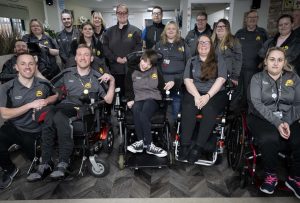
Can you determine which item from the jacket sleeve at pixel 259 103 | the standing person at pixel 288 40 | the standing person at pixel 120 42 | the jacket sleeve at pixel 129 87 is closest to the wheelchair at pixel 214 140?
the jacket sleeve at pixel 259 103

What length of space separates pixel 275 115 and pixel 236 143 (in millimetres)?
464

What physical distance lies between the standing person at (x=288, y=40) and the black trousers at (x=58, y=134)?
260cm

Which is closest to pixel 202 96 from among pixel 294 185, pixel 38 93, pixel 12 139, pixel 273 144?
pixel 273 144

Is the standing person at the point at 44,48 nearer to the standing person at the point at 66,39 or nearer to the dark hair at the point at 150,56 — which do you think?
the standing person at the point at 66,39

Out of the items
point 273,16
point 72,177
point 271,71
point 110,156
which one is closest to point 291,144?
point 271,71

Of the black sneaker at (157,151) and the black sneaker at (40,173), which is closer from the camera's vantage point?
the black sneaker at (40,173)

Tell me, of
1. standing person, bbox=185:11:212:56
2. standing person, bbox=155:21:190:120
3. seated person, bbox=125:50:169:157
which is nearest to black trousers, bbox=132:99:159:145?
seated person, bbox=125:50:169:157

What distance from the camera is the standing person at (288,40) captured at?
2.81 m

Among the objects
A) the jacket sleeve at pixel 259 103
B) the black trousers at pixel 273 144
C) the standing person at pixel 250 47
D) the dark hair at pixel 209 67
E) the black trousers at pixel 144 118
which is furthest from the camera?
the standing person at pixel 250 47

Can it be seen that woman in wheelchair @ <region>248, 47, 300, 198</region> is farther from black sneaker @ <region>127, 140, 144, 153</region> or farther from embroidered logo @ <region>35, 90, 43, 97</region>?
embroidered logo @ <region>35, 90, 43, 97</region>

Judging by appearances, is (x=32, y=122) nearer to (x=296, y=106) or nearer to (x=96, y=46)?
(x=96, y=46)

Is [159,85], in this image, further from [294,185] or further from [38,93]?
[294,185]

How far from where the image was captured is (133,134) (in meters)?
2.69

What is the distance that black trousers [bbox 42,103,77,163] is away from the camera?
83.8 inches
